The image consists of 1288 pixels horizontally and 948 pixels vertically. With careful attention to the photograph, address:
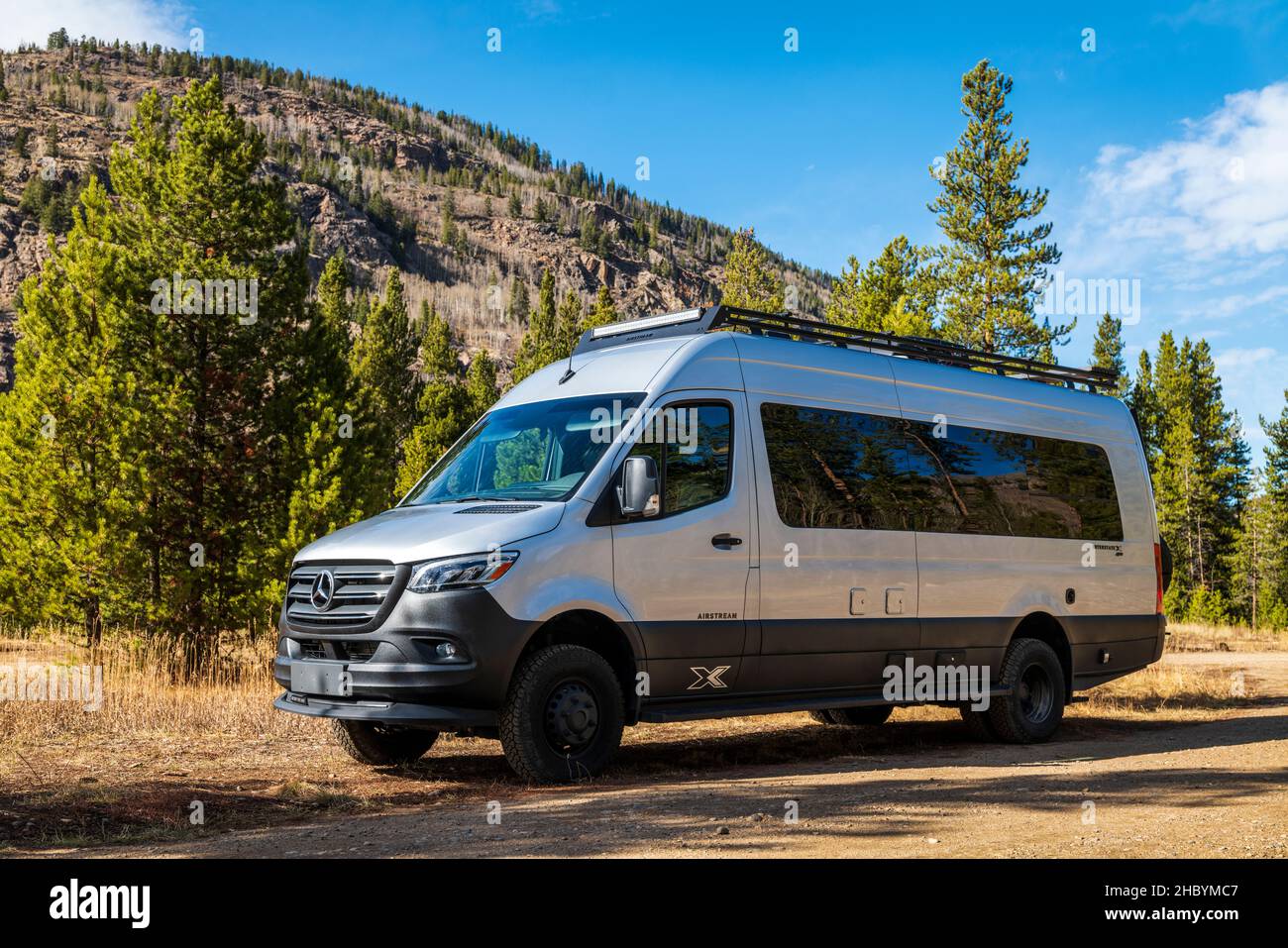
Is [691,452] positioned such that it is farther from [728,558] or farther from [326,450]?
[326,450]

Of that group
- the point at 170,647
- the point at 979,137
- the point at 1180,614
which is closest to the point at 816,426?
the point at 170,647

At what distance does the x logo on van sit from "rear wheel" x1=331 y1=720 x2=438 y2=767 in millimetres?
1955

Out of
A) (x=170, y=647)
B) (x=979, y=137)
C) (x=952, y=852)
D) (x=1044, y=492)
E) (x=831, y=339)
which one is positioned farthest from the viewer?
(x=979, y=137)

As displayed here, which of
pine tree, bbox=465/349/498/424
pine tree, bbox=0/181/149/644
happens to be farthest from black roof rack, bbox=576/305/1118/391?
pine tree, bbox=465/349/498/424

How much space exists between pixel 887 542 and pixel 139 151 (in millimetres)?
18654

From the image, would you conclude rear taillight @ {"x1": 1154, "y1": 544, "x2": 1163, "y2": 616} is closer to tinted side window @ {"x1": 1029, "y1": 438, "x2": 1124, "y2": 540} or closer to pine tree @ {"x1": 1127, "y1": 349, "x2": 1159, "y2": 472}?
tinted side window @ {"x1": 1029, "y1": 438, "x2": 1124, "y2": 540}

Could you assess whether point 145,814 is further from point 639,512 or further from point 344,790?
point 639,512

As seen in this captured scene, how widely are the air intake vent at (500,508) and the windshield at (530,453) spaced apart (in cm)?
17

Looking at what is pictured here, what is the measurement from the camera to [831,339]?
32.8 feet

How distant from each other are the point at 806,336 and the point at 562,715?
401cm

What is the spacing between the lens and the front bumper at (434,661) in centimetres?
699

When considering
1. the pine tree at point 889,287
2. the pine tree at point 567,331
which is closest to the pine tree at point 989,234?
the pine tree at point 889,287

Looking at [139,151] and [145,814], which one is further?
[139,151]

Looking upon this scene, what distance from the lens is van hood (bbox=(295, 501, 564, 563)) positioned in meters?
7.11
